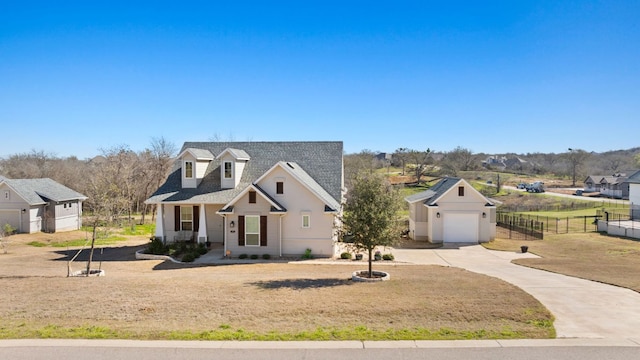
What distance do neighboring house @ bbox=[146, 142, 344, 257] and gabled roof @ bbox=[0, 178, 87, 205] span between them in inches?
561

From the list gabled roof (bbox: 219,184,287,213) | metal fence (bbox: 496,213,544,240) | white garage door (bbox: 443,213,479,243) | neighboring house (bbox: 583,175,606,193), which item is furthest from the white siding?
neighboring house (bbox: 583,175,606,193)

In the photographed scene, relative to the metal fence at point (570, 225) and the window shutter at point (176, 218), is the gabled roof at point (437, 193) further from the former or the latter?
the window shutter at point (176, 218)

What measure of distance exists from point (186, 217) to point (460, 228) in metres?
19.7

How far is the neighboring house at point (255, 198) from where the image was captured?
26.3m

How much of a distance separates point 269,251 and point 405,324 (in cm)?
1561

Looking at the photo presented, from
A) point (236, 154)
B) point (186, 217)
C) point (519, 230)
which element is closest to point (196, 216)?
point (186, 217)

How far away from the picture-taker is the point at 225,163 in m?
29.7

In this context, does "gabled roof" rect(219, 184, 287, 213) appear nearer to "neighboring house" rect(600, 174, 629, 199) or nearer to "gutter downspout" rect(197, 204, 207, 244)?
"gutter downspout" rect(197, 204, 207, 244)

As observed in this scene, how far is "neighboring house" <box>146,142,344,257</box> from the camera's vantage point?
86.4 feet

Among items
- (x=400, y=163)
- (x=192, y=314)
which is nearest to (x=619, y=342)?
(x=192, y=314)

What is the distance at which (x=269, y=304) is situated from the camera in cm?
1336

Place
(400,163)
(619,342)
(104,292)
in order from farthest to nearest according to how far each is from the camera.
Result: (400,163) → (104,292) → (619,342)

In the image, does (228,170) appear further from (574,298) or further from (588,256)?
(588,256)

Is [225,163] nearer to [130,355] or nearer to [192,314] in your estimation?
[192,314]
